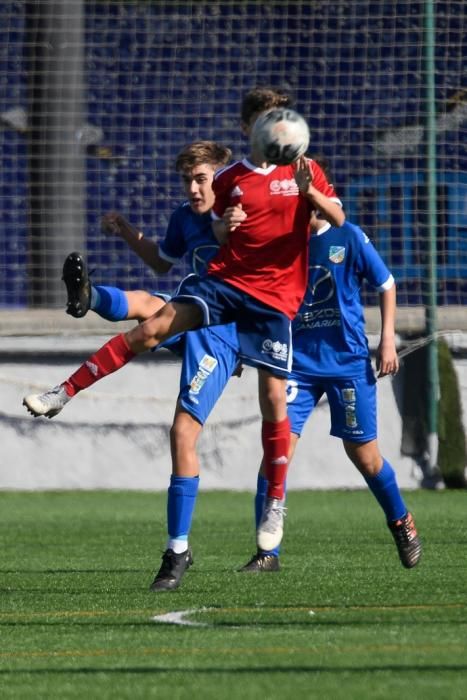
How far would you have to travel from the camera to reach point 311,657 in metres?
4.62

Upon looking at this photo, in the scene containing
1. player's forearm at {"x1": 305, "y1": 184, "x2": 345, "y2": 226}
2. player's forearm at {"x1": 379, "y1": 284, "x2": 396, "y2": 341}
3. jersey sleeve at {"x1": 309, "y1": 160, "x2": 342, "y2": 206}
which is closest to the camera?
player's forearm at {"x1": 305, "y1": 184, "x2": 345, "y2": 226}

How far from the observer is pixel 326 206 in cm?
656

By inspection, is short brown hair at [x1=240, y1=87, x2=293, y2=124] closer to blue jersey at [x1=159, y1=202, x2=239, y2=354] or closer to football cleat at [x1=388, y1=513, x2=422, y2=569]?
blue jersey at [x1=159, y1=202, x2=239, y2=354]

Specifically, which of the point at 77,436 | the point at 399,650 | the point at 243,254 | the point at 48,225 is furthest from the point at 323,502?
the point at 399,650

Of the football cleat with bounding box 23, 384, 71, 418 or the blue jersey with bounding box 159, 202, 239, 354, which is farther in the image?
the blue jersey with bounding box 159, 202, 239, 354

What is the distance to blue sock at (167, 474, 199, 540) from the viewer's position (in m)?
6.57

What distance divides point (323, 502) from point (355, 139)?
3.40 m

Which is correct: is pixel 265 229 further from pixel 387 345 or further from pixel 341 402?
pixel 341 402

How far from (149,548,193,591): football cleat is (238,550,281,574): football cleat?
23.3 inches

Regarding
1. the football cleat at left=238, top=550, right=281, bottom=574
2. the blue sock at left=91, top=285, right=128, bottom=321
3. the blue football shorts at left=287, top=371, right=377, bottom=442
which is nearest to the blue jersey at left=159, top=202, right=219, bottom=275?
the blue sock at left=91, top=285, right=128, bottom=321

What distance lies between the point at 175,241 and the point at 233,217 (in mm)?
1167

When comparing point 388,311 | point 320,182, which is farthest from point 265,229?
point 388,311

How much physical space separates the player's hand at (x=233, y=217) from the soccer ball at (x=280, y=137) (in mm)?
256

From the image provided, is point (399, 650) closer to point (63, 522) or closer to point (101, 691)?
point (101, 691)
